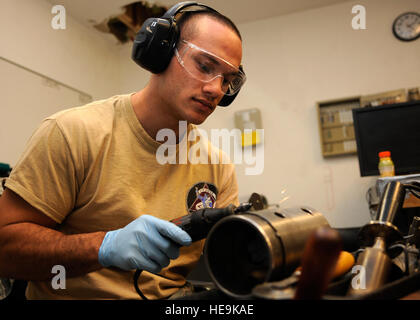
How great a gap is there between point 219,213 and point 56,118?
0.66m

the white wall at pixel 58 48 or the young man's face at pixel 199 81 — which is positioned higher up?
the white wall at pixel 58 48

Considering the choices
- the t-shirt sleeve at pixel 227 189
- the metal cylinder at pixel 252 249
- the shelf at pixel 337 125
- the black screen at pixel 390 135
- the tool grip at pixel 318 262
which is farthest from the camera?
the shelf at pixel 337 125

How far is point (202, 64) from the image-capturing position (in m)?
1.14

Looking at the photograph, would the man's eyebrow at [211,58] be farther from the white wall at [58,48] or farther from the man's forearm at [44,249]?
the white wall at [58,48]

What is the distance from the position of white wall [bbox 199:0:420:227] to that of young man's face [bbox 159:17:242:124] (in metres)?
2.29

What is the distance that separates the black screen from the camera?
257 cm

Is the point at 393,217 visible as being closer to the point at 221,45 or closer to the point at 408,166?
the point at 221,45

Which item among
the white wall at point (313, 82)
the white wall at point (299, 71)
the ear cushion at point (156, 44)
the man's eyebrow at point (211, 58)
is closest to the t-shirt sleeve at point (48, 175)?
the ear cushion at point (156, 44)

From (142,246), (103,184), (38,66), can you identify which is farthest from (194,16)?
(38,66)

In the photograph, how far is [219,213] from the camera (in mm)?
705

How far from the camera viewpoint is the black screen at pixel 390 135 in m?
2.57

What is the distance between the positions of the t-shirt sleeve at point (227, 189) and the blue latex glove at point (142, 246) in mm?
560

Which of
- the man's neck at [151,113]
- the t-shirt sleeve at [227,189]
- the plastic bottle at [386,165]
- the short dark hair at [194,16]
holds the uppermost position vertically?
the short dark hair at [194,16]

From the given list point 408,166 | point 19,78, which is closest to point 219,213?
point 408,166
